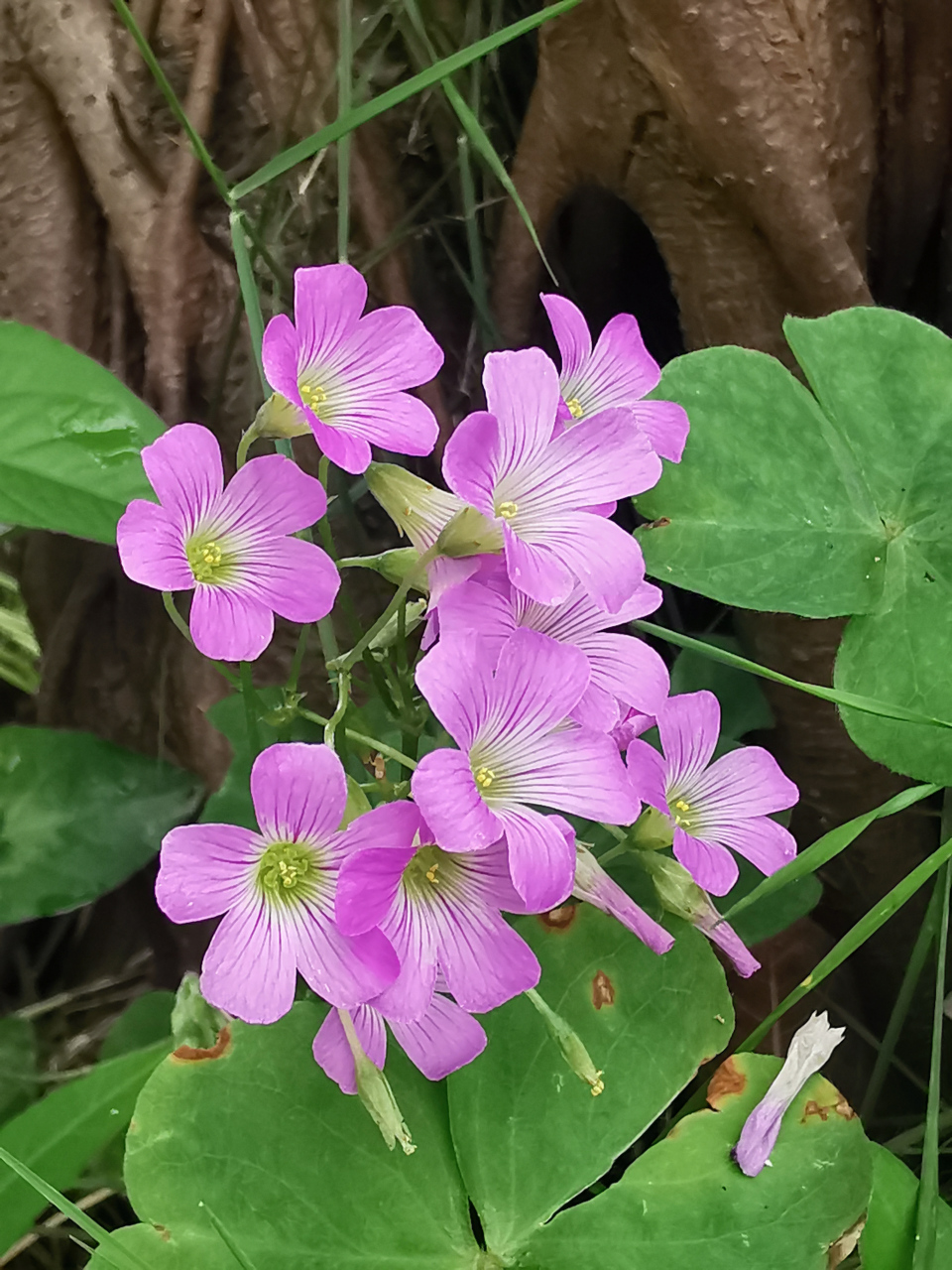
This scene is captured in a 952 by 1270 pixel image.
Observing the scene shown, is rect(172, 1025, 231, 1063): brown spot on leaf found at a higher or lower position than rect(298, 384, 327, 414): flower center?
lower

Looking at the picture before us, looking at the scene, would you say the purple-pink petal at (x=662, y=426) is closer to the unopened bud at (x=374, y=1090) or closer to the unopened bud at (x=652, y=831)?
the unopened bud at (x=652, y=831)

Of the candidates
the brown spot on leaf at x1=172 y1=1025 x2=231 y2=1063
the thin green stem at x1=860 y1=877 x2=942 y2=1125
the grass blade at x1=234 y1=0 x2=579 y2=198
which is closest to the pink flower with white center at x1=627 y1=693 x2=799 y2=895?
the thin green stem at x1=860 y1=877 x2=942 y2=1125

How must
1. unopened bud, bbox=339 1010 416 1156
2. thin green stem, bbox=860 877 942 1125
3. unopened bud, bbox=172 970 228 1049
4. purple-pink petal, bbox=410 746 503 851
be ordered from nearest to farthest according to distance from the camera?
purple-pink petal, bbox=410 746 503 851, unopened bud, bbox=339 1010 416 1156, unopened bud, bbox=172 970 228 1049, thin green stem, bbox=860 877 942 1125

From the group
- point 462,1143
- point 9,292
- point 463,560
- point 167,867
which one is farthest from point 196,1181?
point 9,292

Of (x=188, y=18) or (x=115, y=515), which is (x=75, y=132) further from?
(x=115, y=515)

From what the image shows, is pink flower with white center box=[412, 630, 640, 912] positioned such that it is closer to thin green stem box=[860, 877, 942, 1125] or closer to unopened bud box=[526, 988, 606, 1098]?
unopened bud box=[526, 988, 606, 1098]

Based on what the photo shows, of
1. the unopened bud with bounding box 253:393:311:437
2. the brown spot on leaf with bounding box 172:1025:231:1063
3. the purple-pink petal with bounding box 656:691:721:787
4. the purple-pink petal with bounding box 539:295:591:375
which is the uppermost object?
the unopened bud with bounding box 253:393:311:437
